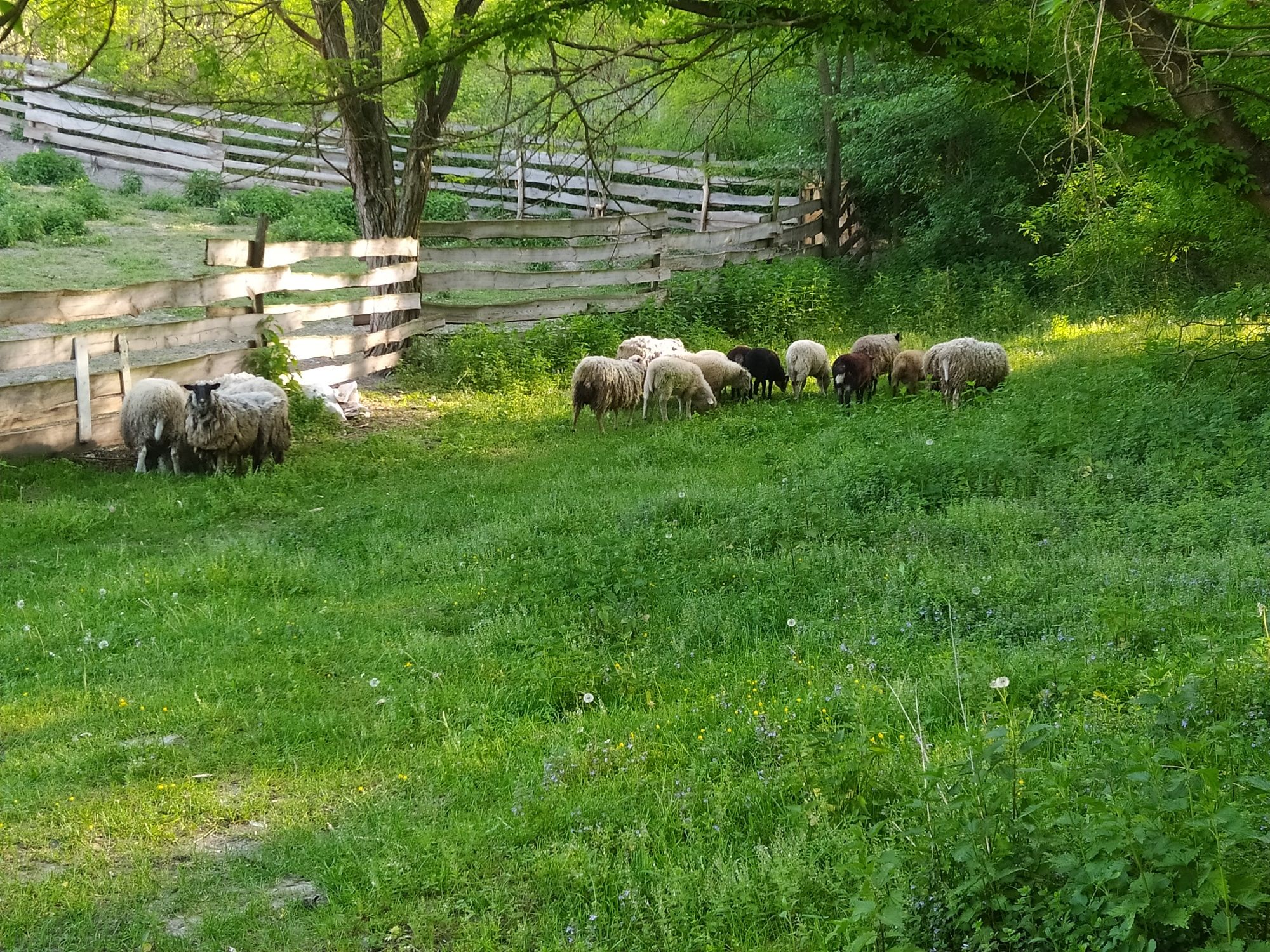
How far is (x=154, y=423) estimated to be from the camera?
31.5 feet

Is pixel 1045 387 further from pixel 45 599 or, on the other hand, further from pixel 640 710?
pixel 45 599

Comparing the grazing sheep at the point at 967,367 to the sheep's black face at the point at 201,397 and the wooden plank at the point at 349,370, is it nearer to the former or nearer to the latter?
the wooden plank at the point at 349,370

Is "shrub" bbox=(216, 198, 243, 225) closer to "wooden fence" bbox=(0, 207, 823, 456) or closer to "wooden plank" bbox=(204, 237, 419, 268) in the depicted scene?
"wooden fence" bbox=(0, 207, 823, 456)

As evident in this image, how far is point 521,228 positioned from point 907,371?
6.05 meters

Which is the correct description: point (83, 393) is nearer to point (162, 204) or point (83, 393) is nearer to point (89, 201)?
point (89, 201)

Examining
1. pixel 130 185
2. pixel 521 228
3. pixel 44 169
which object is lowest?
pixel 521 228

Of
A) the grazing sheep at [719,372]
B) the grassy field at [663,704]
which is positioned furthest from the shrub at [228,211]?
the grassy field at [663,704]

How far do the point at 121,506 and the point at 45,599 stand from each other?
89.0 inches

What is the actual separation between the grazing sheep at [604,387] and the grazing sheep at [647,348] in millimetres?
1293

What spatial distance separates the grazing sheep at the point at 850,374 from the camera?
12.1m

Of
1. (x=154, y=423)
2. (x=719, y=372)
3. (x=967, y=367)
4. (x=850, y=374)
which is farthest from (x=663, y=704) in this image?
(x=967, y=367)

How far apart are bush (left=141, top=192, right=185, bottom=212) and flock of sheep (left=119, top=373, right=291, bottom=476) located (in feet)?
47.3

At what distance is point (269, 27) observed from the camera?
36.7 ft

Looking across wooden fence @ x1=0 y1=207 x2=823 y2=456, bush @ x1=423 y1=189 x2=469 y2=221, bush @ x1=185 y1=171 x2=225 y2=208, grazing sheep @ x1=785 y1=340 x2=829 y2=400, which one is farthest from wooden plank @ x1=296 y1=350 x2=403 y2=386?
bush @ x1=185 y1=171 x2=225 y2=208
